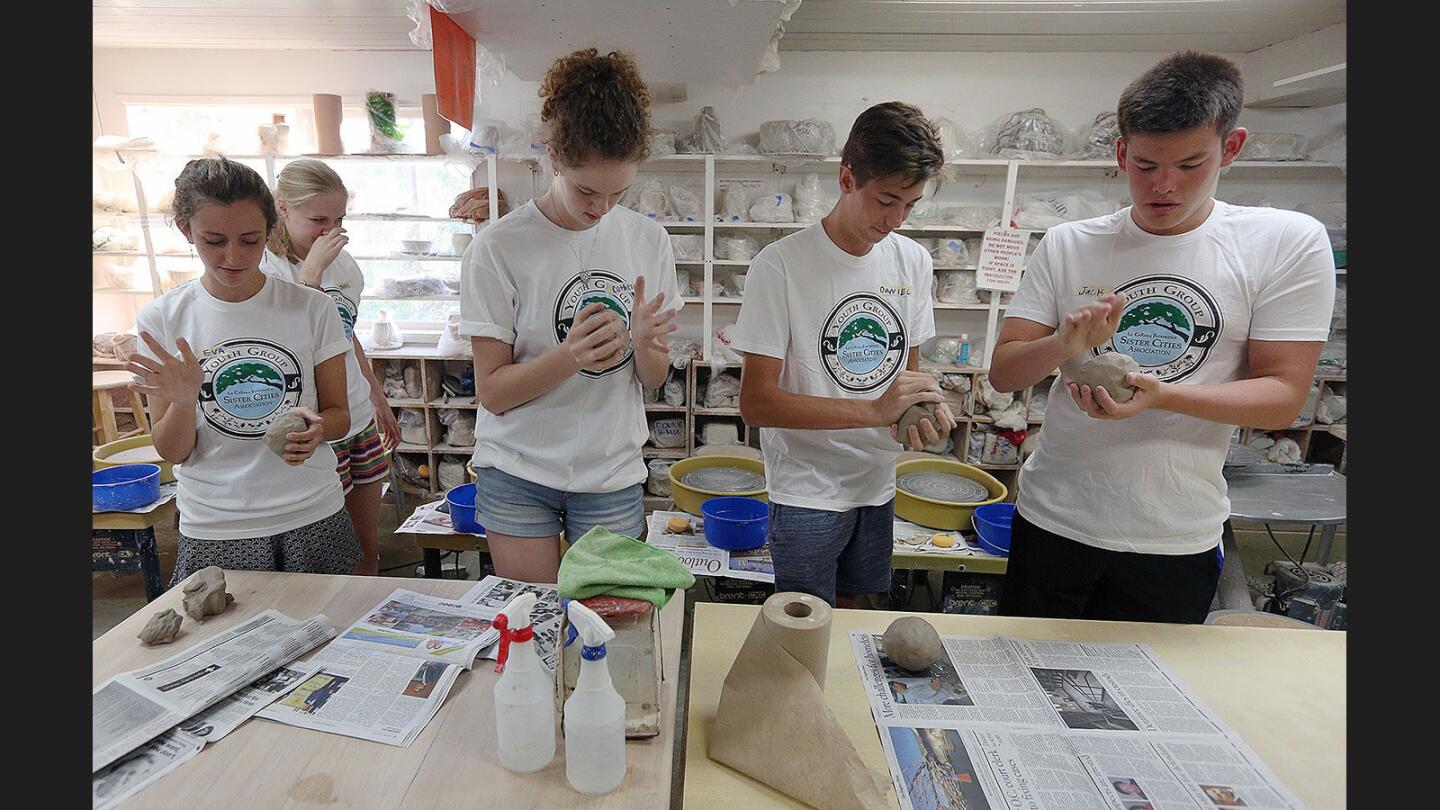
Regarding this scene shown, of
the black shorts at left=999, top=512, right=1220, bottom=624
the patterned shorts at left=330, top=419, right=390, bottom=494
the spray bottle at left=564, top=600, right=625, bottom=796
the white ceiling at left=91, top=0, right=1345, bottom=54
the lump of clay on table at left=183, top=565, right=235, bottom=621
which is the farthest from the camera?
the white ceiling at left=91, top=0, right=1345, bottom=54

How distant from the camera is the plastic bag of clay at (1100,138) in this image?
386 cm

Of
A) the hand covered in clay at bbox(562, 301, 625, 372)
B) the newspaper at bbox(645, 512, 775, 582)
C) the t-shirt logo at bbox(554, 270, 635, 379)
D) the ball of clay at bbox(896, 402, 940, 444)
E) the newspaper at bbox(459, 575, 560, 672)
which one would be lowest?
the newspaper at bbox(645, 512, 775, 582)

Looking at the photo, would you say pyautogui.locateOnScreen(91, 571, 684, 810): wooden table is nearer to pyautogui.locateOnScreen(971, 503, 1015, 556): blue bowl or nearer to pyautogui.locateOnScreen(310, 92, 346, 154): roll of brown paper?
pyautogui.locateOnScreen(971, 503, 1015, 556): blue bowl

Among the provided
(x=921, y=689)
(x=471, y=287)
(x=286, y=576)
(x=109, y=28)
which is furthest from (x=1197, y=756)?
(x=109, y=28)

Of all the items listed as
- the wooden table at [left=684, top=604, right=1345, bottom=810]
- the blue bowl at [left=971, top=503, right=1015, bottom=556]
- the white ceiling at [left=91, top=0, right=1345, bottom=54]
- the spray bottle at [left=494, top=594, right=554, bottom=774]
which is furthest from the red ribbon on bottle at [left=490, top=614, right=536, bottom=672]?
the white ceiling at [left=91, top=0, right=1345, bottom=54]

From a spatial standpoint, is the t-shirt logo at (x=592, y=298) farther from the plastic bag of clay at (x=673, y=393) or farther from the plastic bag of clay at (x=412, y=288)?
the plastic bag of clay at (x=412, y=288)

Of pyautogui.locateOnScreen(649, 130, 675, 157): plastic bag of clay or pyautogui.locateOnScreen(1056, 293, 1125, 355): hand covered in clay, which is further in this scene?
pyautogui.locateOnScreen(649, 130, 675, 157): plastic bag of clay

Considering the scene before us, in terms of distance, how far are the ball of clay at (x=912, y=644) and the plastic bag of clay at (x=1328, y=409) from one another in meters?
4.19

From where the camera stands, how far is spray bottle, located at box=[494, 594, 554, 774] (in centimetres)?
93

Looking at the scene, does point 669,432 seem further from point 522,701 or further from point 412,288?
point 522,701

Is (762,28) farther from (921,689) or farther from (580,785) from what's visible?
(580,785)

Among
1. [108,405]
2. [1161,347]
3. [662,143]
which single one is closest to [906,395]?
[1161,347]

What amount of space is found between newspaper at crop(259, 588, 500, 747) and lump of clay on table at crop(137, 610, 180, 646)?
0.29 metres

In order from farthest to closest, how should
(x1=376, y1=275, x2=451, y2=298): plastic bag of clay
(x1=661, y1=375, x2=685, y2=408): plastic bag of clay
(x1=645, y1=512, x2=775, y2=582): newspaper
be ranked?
(x1=376, y1=275, x2=451, y2=298): plastic bag of clay < (x1=661, y1=375, x2=685, y2=408): plastic bag of clay < (x1=645, y1=512, x2=775, y2=582): newspaper
